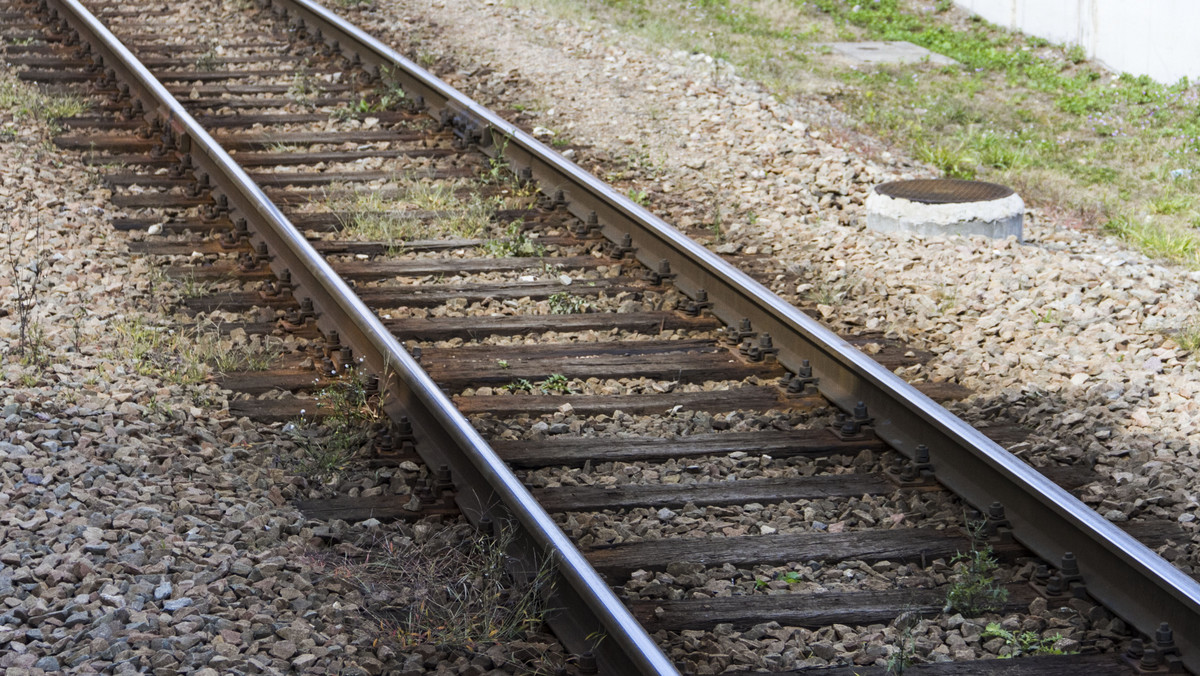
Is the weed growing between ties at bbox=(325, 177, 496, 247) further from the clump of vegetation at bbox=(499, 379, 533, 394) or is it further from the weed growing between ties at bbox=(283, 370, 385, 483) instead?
the weed growing between ties at bbox=(283, 370, 385, 483)

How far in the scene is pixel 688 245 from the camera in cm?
706

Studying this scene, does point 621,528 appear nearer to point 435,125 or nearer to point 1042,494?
point 1042,494

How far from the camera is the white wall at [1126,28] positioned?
12.9 metres

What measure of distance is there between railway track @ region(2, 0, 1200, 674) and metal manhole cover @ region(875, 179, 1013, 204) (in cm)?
174

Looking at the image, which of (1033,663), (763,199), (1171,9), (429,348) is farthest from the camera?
(1171,9)

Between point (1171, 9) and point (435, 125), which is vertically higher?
point (1171, 9)

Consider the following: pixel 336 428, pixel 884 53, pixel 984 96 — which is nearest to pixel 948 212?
pixel 336 428

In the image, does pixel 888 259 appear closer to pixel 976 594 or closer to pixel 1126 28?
pixel 976 594

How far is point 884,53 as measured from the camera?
14539mm

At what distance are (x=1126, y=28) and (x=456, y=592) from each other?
11846 millimetres

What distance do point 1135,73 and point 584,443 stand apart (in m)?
10.4

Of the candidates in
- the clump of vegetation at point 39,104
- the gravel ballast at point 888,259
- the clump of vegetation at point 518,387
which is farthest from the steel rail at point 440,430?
the gravel ballast at point 888,259

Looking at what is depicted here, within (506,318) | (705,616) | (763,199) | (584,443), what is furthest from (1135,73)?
(705,616)

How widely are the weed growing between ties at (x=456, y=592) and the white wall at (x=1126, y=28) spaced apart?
1082 cm
